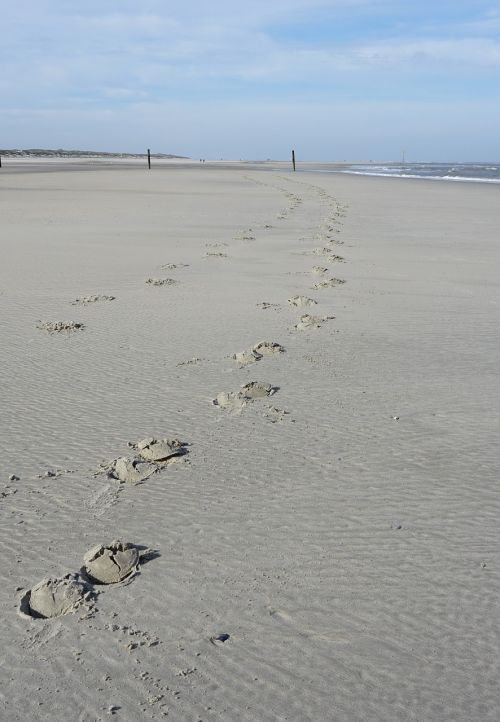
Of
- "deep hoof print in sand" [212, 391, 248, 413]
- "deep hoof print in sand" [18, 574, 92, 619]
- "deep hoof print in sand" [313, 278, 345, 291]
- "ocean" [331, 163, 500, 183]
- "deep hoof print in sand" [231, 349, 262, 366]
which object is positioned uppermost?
"ocean" [331, 163, 500, 183]

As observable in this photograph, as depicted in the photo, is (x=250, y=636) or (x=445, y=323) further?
(x=445, y=323)

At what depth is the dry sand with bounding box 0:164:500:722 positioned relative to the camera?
1.96 metres

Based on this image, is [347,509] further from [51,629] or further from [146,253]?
[146,253]

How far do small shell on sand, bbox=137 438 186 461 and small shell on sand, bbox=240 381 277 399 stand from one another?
778 millimetres

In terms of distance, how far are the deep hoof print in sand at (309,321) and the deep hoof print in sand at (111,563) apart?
11.2 ft

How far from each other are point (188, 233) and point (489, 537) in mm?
9561

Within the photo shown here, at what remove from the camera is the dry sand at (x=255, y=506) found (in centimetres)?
196

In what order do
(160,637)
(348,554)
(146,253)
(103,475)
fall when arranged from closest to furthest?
(160,637), (348,554), (103,475), (146,253)

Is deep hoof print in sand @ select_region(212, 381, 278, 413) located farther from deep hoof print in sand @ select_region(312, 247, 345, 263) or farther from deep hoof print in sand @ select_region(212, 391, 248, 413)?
deep hoof print in sand @ select_region(312, 247, 345, 263)

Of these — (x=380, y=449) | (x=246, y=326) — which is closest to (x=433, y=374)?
(x=380, y=449)

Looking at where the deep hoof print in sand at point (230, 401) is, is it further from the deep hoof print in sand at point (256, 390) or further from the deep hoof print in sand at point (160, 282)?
the deep hoof print in sand at point (160, 282)

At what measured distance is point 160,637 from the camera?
2105 millimetres

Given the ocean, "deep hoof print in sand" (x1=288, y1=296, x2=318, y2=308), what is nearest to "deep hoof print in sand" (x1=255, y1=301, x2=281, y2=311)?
"deep hoof print in sand" (x1=288, y1=296, x2=318, y2=308)

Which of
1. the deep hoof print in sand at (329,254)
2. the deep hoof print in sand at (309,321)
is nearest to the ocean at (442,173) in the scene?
the deep hoof print in sand at (329,254)
